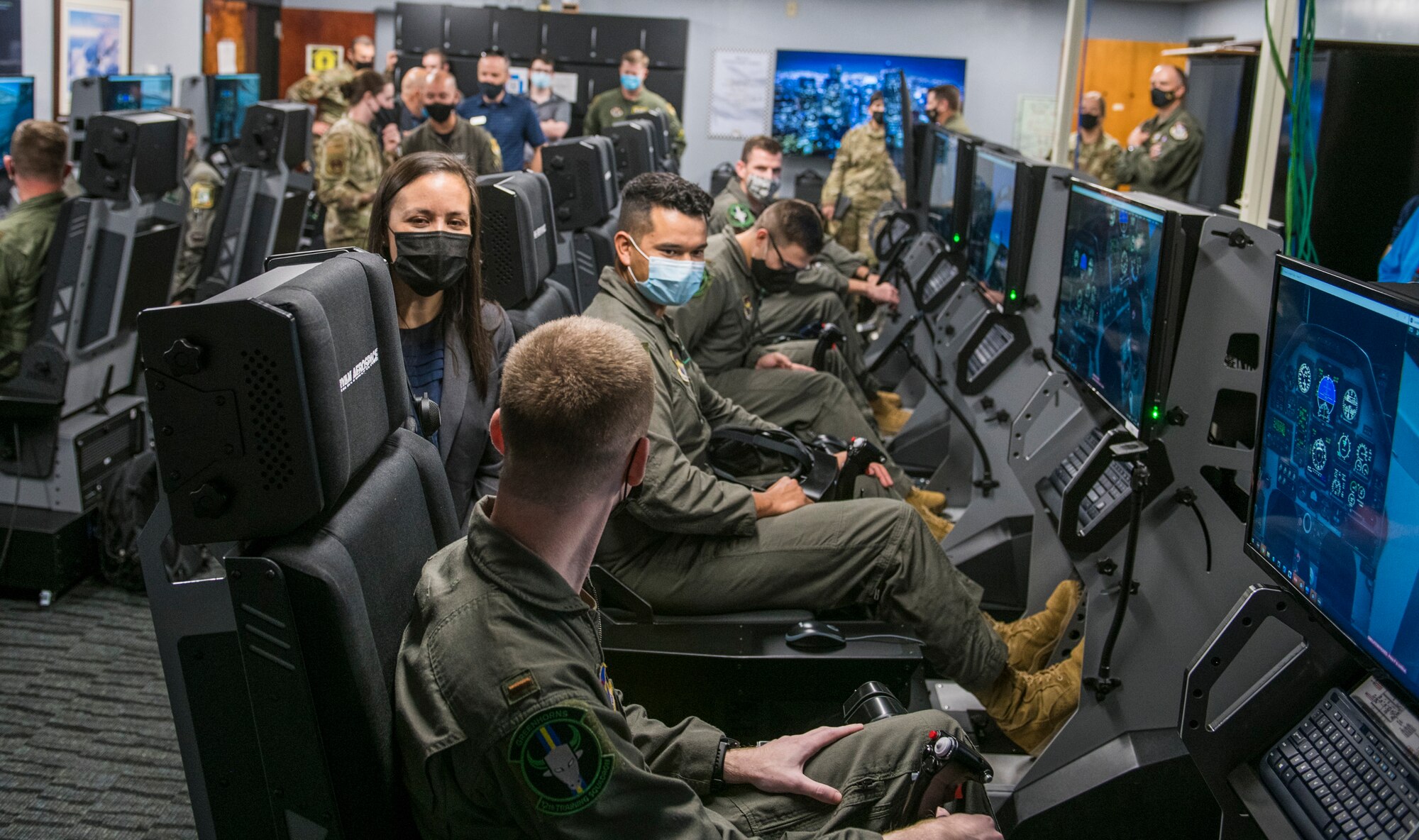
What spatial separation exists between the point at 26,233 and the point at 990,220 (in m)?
3.09

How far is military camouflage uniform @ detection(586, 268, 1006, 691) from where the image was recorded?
2482mm

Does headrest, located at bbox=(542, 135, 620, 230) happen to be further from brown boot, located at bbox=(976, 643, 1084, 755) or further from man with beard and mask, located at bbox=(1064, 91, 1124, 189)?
man with beard and mask, located at bbox=(1064, 91, 1124, 189)

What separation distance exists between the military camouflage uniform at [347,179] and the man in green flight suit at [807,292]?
192cm

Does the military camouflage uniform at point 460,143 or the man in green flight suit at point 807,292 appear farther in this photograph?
the military camouflage uniform at point 460,143

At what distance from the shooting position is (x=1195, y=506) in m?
2.22

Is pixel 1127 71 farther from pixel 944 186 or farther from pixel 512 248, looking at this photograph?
pixel 512 248

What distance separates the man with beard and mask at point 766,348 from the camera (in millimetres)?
4125

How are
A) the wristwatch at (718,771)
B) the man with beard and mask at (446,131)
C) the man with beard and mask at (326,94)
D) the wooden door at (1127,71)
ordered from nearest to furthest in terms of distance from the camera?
the wristwatch at (718,771) < the man with beard and mask at (446,131) < the man with beard and mask at (326,94) < the wooden door at (1127,71)

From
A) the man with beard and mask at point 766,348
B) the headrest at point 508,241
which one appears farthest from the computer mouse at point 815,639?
the man with beard and mask at point 766,348

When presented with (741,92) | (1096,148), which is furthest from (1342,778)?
(741,92)

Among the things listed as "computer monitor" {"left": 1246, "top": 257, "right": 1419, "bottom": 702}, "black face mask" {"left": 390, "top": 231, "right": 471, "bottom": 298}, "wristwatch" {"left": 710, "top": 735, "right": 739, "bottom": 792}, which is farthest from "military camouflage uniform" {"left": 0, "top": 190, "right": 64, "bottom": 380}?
"computer monitor" {"left": 1246, "top": 257, "right": 1419, "bottom": 702}

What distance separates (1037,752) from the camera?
278 centimetres

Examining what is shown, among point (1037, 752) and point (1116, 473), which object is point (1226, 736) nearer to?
point (1116, 473)

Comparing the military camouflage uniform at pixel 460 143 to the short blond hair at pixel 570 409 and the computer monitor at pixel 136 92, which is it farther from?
the short blond hair at pixel 570 409
